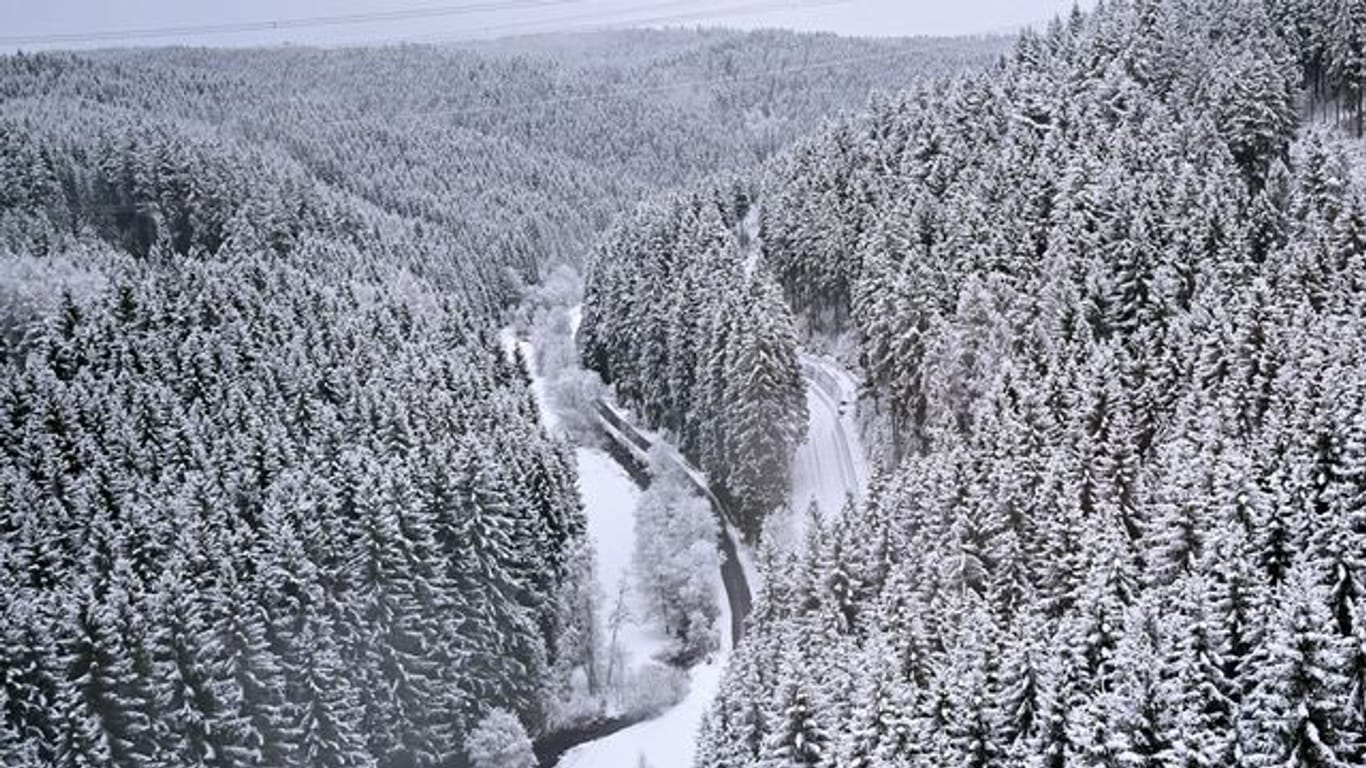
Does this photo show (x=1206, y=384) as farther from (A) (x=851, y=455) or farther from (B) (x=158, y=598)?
(B) (x=158, y=598)

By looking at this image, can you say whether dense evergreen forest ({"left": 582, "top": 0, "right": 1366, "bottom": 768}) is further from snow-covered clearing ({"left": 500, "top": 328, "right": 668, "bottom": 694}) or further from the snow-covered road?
snow-covered clearing ({"left": 500, "top": 328, "right": 668, "bottom": 694})

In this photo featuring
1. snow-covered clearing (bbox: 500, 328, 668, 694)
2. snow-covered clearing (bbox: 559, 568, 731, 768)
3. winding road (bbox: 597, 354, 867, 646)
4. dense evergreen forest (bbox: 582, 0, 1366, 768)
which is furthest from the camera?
winding road (bbox: 597, 354, 867, 646)

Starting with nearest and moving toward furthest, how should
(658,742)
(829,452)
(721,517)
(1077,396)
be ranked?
Answer: (1077,396) < (658,742) < (721,517) < (829,452)

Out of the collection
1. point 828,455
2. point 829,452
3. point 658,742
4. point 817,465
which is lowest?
point 658,742

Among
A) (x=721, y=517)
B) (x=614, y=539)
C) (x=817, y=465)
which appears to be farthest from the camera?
(x=614, y=539)

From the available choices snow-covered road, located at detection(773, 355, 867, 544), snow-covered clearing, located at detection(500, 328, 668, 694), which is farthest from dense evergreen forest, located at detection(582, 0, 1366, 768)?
snow-covered clearing, located at detection(500, 328, 668, 694)

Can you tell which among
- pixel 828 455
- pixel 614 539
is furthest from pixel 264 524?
pixel 828 455

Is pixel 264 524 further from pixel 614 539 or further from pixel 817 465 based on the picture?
pixel 817 465

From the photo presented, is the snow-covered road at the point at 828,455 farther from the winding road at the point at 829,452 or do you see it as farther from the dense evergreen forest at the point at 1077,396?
the dense evergreen forest at the point at 1077,396

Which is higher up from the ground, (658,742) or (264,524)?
(264,524)
